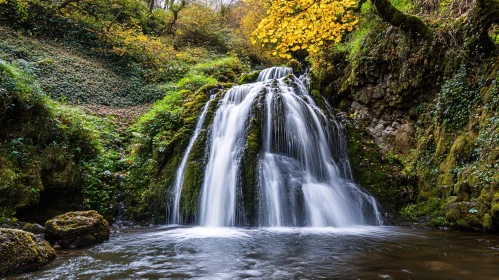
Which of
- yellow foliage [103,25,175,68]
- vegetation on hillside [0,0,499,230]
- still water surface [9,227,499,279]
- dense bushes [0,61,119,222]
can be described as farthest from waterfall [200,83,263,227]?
yellow foliage [103,25,175,68]

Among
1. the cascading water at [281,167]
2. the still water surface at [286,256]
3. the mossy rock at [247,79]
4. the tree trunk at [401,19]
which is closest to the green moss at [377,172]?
the cascading water at [281,167]

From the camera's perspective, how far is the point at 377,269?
3453mm

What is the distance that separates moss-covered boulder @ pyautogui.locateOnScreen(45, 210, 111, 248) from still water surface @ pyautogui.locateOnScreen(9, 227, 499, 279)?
0.76 feet

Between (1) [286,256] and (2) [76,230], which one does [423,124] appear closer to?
(1) [286,256]

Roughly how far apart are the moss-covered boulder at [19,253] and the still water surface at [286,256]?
0.15 m

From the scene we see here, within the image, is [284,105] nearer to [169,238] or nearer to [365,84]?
[365,84]

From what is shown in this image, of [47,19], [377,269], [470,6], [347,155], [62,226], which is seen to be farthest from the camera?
[47,19]

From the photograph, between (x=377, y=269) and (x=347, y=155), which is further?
(x=347, y=155)

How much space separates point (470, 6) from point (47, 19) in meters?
18.8

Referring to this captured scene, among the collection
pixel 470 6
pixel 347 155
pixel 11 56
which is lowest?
pixel 347 155

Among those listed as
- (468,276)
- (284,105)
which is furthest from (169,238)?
(284,105)

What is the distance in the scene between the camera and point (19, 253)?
3404 mm

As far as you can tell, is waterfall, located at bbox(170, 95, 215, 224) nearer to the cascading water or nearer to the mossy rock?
the cascading water

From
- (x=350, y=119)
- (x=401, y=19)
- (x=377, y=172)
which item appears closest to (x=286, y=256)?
(x=377, y=172)
